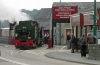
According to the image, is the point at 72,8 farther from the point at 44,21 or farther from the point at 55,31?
the point at 44,21

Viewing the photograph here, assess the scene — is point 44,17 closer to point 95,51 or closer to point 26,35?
point 26,35

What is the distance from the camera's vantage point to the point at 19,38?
3594 centimetres

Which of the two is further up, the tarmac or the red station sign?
the red station sign

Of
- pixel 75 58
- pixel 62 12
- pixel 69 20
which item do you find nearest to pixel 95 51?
pixel 75 58

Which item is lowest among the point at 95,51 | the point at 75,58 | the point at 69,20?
the point at 75,58

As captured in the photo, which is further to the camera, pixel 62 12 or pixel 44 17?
pixel 44 17

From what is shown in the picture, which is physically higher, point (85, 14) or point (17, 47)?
point (85, 14)

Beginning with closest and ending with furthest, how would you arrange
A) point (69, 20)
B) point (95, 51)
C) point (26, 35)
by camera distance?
point (95, 51) → point (26, 35) → point (69, 20)

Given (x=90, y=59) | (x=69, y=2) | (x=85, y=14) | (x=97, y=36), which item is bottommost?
(x=90, y=59)

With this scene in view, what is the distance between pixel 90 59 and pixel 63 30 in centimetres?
2350

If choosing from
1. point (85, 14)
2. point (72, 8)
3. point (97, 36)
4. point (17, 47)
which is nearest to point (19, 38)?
point (17, 47)

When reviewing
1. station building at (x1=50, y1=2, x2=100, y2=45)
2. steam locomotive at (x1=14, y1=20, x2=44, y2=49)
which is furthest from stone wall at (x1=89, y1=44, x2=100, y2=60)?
steam locomotive at (x1=14, y1=20, x2=44, y2=49)

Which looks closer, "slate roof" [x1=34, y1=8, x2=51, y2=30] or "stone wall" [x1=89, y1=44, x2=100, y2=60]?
"stone wall" [x1=89, y1=44, x2=100, y2=60]

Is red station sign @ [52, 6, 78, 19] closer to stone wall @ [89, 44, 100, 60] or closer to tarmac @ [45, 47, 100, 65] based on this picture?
tarmac @ [45, 47, 100, 65]
